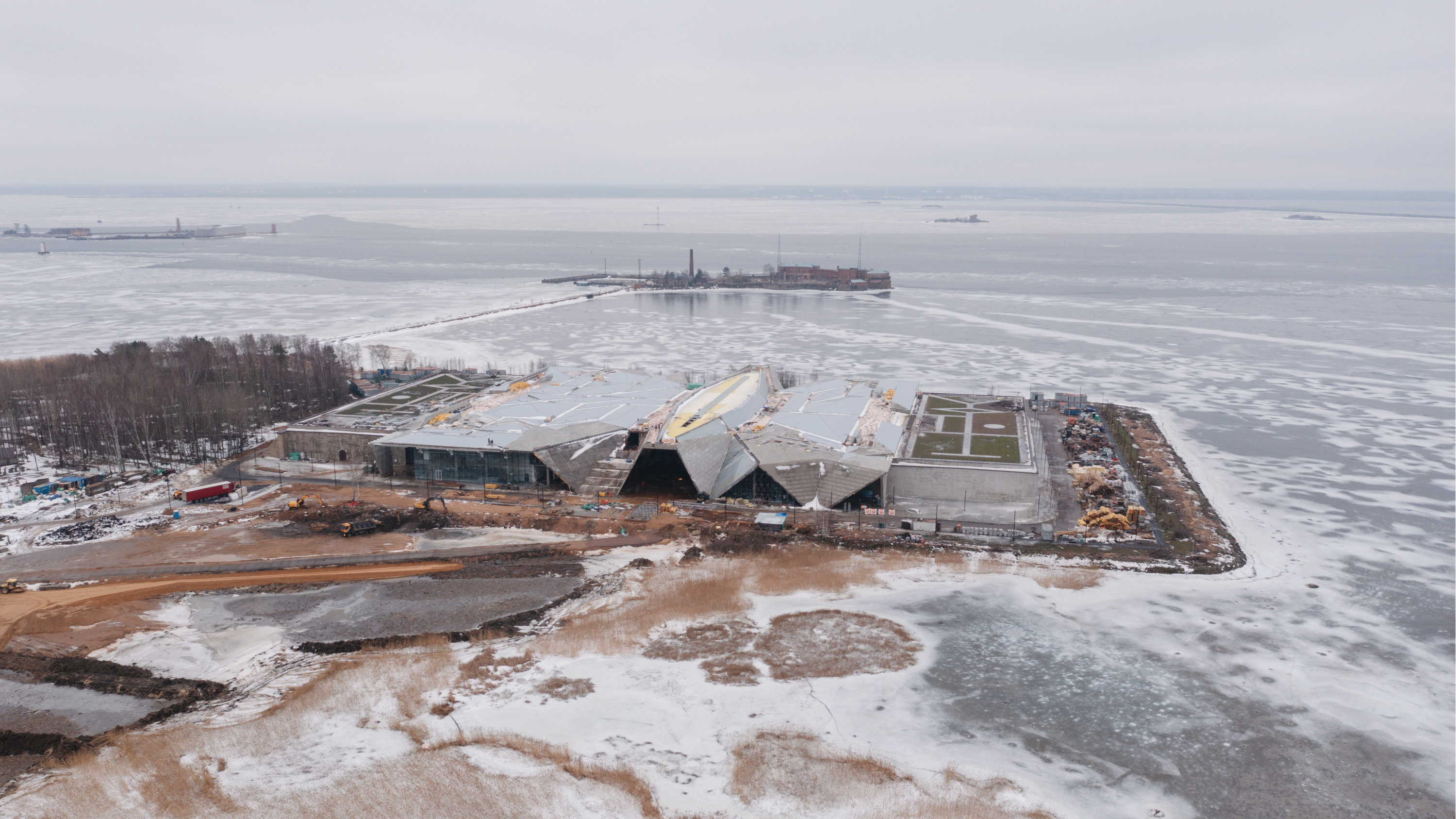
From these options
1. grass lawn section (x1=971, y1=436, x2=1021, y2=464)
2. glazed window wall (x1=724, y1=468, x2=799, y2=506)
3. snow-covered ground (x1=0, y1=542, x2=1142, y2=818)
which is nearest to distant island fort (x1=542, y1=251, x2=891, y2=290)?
grass lawn section (x1=971, y1=436, x2=1021, y2=464)

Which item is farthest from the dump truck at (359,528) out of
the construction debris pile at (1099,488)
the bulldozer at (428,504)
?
the construction debris pile at (1099,488)

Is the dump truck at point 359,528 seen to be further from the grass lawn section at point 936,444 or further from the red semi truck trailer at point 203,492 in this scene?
the grass lawn section at point 936,444

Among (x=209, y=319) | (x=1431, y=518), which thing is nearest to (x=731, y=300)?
(x=209, y=319)

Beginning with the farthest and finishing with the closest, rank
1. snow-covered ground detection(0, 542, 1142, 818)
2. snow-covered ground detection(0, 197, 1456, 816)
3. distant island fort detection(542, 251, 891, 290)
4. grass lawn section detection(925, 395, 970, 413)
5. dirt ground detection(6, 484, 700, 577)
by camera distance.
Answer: distant island fort detection(542, 251, 891, 290), grass lawn section detection(925, 395, 970, 413), dirt ground detection(6, 484, 700, 577), snow-covered ground detection(0, 197, 1456, 816), snow-covered ground detection(0, 542, 1142, 818)

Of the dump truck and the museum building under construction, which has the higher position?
the museum building under construction

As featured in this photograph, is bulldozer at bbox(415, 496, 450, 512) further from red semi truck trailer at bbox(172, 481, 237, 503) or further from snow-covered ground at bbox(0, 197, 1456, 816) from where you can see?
snow-covered ground at bbox(0, 197, 1456, 816)

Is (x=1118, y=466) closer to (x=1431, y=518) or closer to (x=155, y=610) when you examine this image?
(x=1431, y=518)

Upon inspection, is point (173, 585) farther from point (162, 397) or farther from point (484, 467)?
point (162, 397)
